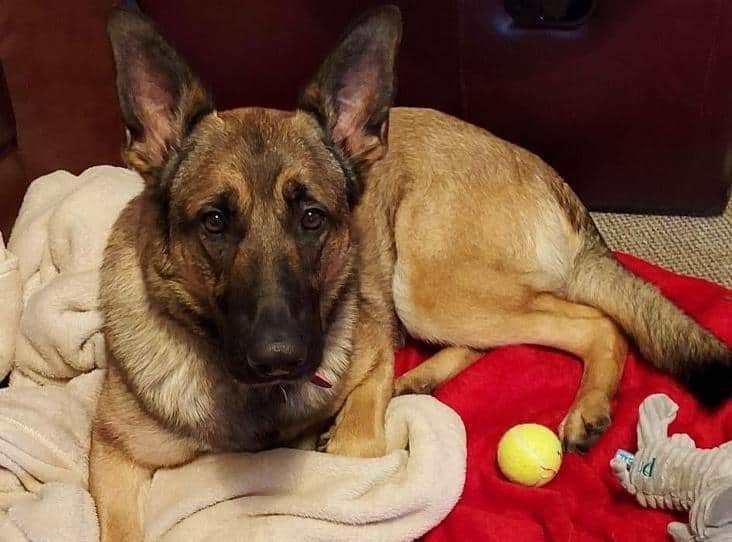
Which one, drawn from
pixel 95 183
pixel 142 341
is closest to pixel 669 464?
pixel 142 341

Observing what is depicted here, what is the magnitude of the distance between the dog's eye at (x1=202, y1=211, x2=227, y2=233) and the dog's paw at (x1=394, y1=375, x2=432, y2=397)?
2.51 feet

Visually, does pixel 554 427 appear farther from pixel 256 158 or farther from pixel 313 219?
pixel 256 158

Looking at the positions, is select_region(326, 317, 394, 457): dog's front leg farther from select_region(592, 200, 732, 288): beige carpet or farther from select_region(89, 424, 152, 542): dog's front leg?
select_region(592, 200, 732, 288): beige carpet

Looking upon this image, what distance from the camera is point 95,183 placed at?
2.26 metres

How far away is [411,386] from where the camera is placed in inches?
85.3

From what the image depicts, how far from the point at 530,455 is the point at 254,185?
0.81 metres

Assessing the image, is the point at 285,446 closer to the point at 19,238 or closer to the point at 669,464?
the point at 669,464

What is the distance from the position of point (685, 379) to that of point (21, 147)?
1824mm

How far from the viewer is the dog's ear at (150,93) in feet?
5.06

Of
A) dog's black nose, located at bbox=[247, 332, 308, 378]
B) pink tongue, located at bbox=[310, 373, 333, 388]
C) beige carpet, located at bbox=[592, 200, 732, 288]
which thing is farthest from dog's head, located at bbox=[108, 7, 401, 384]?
beige carpet, located at bbox=[592, 200, 732, 288]

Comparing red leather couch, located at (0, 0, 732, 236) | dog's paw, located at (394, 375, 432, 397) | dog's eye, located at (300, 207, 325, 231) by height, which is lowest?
dog's paw, located at (394, 375, 432, 397)

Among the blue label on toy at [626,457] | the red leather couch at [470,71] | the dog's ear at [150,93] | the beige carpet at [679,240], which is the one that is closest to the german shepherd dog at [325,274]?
the dog's ear at [150,93]

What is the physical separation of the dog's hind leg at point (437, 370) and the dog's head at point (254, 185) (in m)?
0.48

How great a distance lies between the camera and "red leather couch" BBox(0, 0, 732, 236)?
2.38 metres
